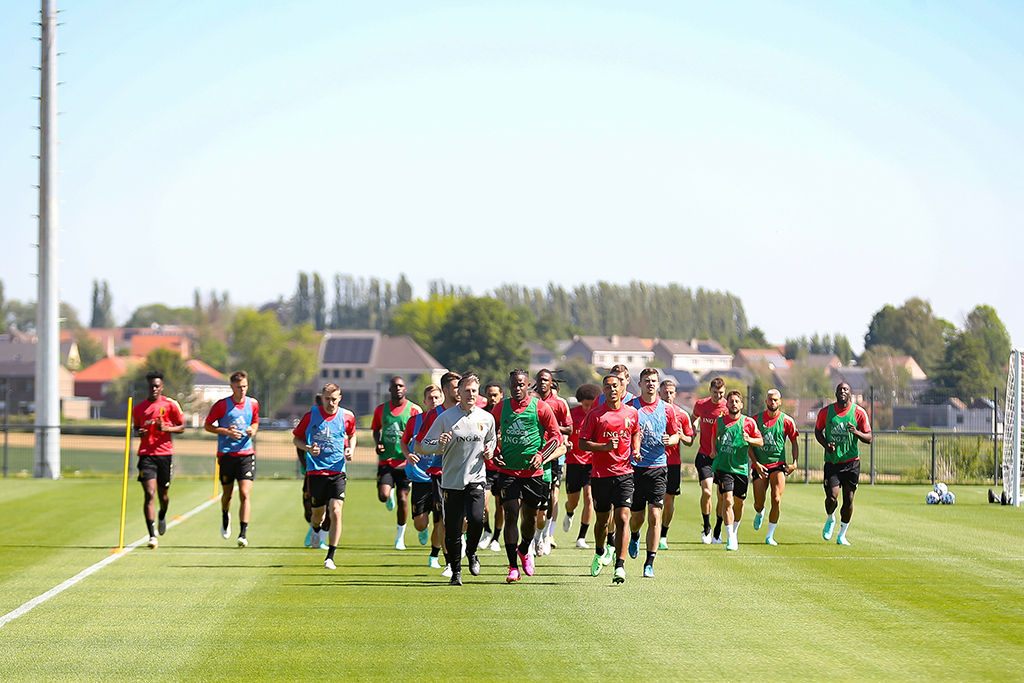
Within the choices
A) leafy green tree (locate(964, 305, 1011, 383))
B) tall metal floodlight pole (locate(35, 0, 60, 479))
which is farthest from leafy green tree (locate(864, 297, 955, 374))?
tall metal floodlight pole (locate(35, 0, 60, 479))

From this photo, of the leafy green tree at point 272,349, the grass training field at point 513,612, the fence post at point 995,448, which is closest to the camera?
the grass training field at point 513,612

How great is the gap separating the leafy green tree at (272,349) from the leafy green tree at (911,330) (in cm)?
6056

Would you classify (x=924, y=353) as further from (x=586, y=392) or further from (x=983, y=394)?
(x=586, y=392)

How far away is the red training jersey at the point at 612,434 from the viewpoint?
11.3 meters

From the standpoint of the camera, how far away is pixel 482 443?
36.8ft

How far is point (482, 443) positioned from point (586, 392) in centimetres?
326

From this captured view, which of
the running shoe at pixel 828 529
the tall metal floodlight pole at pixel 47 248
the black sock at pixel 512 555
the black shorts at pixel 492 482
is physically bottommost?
the running shoe at pixel 828 529

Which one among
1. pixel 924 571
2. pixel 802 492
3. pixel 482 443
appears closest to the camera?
pixel 482 443

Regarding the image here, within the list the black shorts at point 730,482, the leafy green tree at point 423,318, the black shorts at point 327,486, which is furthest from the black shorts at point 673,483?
the leafy green tree at point 423,318

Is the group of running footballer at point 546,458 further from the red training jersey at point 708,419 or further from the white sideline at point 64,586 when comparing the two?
the white sideline at point 64,586

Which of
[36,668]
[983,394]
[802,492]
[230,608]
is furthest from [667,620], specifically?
[983,394]

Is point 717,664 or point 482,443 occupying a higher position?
point 482,443

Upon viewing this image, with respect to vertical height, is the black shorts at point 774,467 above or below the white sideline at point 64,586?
above

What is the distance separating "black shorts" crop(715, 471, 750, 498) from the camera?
47.8 ft
